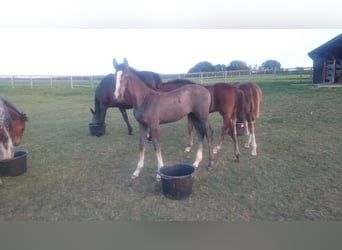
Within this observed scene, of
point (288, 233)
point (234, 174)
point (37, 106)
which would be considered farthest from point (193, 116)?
point (37, 106)

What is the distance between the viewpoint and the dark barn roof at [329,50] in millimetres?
11202

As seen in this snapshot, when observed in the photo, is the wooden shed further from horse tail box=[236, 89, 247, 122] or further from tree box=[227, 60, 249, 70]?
A: horse tail box=[236, 89, 247, 122]

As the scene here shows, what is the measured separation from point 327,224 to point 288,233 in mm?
458

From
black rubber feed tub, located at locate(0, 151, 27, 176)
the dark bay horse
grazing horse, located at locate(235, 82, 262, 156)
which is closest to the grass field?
black rubber feed tub, located at locate(0, 151, 27, 176)

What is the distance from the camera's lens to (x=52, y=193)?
132 inches

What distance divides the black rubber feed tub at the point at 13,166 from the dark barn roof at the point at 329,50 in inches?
473

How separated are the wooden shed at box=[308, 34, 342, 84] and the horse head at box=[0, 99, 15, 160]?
494 inches

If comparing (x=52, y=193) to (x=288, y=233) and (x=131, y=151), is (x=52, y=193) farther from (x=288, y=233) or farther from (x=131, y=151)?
(x=288, y=233)

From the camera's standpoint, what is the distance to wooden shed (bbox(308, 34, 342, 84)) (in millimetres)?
12359

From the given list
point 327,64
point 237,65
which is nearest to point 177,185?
point 237,65

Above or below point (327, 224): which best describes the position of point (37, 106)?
above

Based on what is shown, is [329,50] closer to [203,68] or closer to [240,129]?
[240,129]

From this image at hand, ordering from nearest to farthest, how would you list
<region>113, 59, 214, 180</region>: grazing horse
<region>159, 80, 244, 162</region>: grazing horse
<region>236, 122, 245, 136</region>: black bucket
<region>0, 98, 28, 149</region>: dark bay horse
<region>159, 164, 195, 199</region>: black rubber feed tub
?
<region>159, 164, 195, 199</region>: black rubber feed tub → <region>113, 59, 214, 180</region>: grazing horse → <region>0, 98, 28, 149</region>: dark bay horse → <region>159, 80, 244, 162</region>: grazing horse → <region>236, 122, 245, 136</region>: black bucket

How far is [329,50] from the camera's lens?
12523 millimetres
